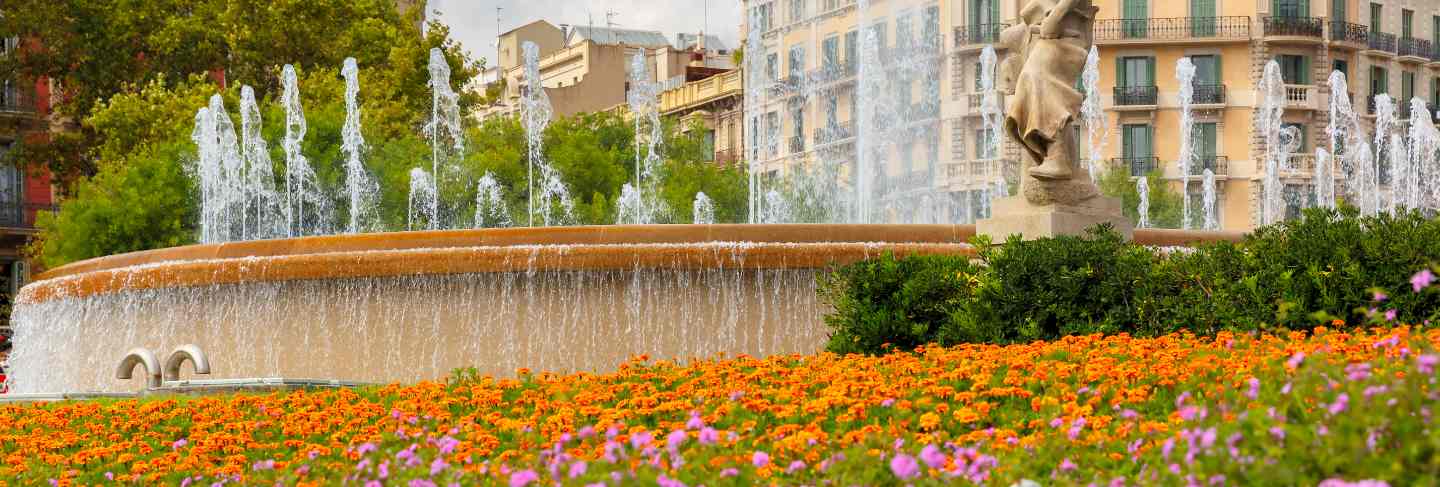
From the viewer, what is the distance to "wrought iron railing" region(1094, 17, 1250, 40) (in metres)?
58.2

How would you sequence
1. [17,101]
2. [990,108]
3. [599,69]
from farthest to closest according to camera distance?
[599,69], [990,108], [17,101]

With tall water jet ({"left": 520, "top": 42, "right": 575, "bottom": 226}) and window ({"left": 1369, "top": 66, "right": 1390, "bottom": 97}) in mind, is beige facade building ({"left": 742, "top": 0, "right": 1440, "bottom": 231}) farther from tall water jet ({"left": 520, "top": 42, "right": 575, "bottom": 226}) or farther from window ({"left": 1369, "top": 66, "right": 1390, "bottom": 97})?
tall water jet ({"left": 520, "top": 42, "right": 575, "bottom": 226})

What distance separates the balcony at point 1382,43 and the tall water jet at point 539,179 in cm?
2579

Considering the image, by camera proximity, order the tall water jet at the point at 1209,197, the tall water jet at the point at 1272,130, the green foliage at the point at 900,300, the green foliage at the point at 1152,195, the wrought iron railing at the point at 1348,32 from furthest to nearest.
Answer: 1. the wrought iron railing at the point at 1348,32
2. the tall water jet at the point at 1209,197
3. the tall water jet at the point at 1272,130
4. the green foliage at the point at 1152,195
5. the green foliage at the point at 900,300

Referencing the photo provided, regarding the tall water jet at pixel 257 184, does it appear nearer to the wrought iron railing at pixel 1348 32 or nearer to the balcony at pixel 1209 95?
the balcony at pixel 1209 95

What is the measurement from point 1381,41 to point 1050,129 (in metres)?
49.3

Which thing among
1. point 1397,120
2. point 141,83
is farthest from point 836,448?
point 1397,120

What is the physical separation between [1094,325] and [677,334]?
4.05 metres

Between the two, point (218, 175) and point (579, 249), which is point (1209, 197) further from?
point (579, 249)

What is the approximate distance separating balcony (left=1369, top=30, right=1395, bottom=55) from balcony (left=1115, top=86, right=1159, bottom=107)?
7158 mm

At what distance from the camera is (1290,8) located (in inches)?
2320

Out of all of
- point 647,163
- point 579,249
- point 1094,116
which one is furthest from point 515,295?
point 1094,116

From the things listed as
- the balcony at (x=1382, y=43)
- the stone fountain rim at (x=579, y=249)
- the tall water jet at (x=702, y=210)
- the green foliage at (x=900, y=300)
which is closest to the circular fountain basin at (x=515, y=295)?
the stone fountain rim at (x=579, y=249)

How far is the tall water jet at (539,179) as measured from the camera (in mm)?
40688
